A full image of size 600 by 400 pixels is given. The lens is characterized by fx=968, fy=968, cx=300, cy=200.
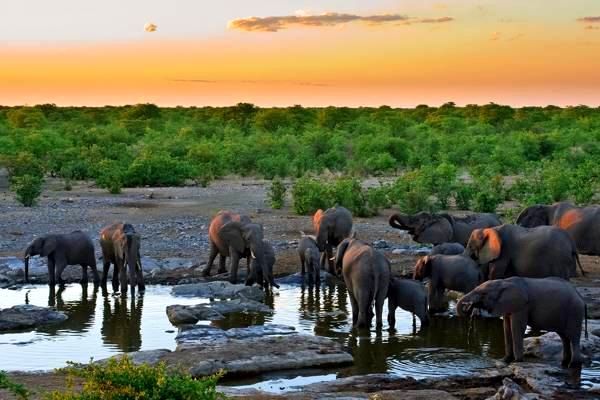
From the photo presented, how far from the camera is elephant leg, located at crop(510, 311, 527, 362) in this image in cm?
1140

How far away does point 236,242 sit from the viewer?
17.8 m

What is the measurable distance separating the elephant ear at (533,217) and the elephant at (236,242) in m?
4.80

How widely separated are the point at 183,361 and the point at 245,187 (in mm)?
24525

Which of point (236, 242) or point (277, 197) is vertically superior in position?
point (277, 197)

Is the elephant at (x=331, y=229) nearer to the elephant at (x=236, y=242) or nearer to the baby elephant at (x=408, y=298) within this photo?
the elephant at (x=236, y=242)

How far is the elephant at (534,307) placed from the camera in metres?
11.3

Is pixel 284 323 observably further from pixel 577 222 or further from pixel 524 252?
pixel 577 222

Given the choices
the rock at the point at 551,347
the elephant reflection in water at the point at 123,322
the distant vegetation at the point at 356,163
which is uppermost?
the distant vegetation at the point at 356,163

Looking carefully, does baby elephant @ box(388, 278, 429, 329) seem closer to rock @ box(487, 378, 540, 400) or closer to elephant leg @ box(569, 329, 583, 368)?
elephant leg @ box(569, 329, 583, 368)

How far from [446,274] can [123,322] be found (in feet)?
16.1

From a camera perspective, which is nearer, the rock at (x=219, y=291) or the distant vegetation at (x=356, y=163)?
the rock at (x=219, y=291)

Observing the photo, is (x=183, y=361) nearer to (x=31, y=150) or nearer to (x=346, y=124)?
(x=31, y=150)

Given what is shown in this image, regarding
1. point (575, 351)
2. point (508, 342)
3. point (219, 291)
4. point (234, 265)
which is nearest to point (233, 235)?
point (234, 265)

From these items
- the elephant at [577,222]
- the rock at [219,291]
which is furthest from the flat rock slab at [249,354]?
the elephant at [577,222]
